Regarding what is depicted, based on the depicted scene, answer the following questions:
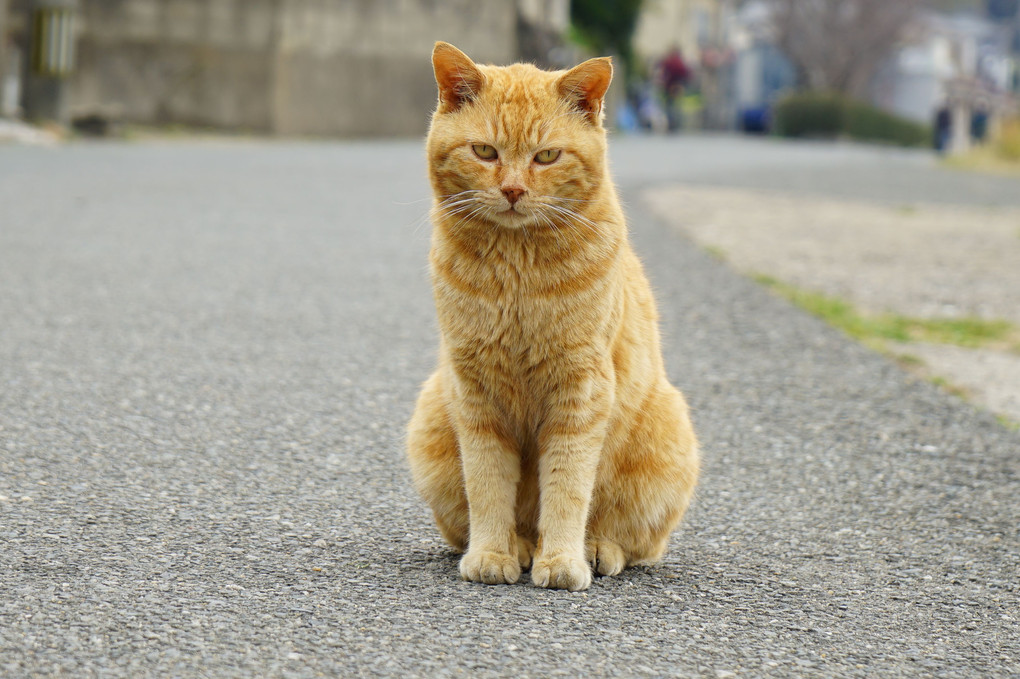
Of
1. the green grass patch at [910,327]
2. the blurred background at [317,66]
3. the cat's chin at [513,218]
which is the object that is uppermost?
the blurred background at [317,66]

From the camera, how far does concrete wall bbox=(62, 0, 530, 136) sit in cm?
1816

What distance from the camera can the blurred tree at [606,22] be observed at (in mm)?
29984

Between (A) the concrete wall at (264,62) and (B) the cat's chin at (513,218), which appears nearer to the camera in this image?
(B) the cat's chin at (513,218)

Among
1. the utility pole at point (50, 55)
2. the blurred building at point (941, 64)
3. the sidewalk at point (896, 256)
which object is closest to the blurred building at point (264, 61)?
the utility pole at point (50, 55)

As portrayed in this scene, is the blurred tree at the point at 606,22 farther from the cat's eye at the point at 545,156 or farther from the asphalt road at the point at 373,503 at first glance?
the cat's eye at the point at 545,156

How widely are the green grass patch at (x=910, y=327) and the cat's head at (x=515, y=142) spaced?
11.3ft

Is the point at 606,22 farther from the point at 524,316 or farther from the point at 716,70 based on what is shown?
the point at 524,316

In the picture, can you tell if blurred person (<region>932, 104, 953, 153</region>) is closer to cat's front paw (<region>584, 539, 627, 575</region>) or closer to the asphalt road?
the asphalt road

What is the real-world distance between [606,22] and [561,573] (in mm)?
29140

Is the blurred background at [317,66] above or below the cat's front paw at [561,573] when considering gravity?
above

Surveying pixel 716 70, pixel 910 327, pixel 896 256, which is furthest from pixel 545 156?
pixel 716 70

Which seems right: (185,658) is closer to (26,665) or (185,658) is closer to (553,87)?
(26,665)

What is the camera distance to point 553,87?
2629mm

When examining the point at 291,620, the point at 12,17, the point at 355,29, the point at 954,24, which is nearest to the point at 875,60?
the point at 954,24
